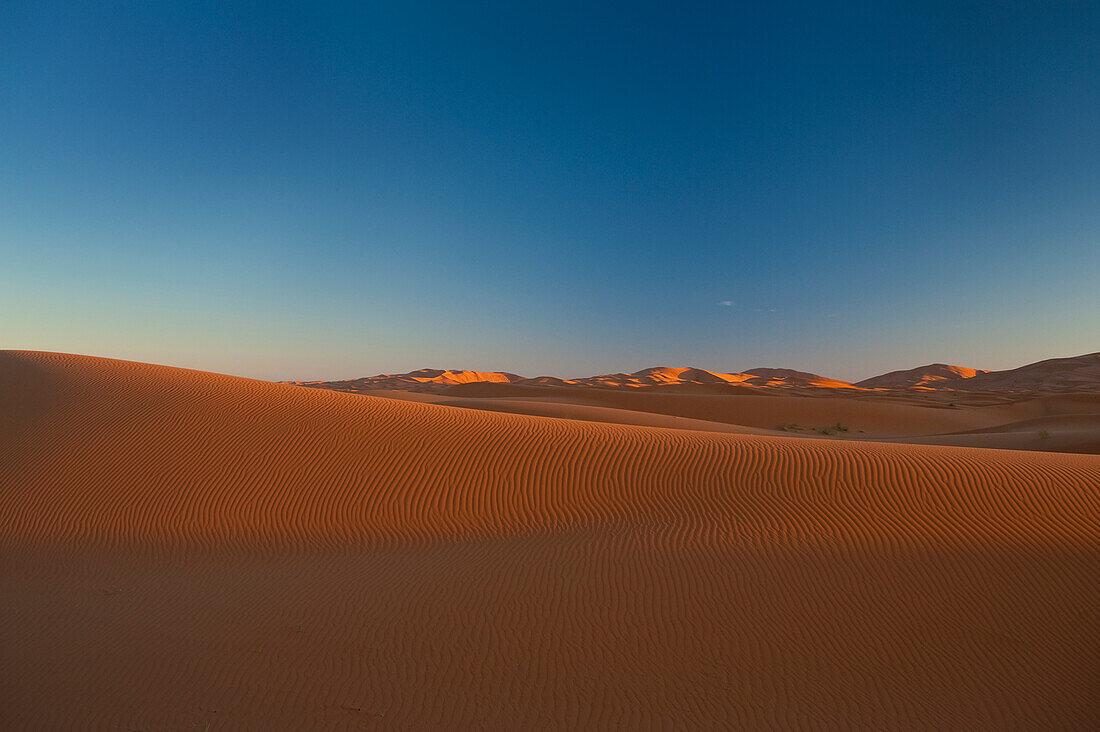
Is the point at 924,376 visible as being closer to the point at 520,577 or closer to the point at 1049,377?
the point at 1049,377

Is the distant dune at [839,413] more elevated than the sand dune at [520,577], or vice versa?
the distant dune at [839,413]

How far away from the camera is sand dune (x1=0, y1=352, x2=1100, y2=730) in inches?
145

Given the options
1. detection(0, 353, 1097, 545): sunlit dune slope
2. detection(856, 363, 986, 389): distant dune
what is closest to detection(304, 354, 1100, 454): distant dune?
detection(0, 353, 1097, 545): sunlit dune slope

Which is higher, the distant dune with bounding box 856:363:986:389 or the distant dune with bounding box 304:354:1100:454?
the distant dune with bounding box 856:363:986:389

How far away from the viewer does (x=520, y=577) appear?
5.47 meters

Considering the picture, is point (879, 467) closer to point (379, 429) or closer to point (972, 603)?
point (972, 603)

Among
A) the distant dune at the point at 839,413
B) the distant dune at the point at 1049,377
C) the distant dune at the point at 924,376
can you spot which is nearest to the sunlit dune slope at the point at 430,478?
the distant dune at the point at 839,413

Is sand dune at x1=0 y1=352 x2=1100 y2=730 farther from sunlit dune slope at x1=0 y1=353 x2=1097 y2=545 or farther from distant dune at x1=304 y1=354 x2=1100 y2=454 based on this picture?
distant dune at x1=304 y1=354 x2=1100 y2=454

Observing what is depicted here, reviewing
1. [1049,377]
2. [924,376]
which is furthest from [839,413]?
[924,376]

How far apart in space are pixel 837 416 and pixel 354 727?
107 ft

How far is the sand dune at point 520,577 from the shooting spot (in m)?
3.68

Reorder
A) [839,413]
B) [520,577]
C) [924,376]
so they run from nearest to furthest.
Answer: [520,577], [839,413], [924,376]

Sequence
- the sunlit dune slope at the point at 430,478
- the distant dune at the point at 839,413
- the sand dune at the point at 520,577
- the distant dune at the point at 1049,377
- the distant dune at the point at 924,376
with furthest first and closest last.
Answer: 1. the distant dune at the point at 924,376
2. the distant dune at the point at 1049,377
3. the distant dune at the point at 839,413
4. the sunlit dune slope at the point at 430,478
5. the sand dune at the point at 520,577

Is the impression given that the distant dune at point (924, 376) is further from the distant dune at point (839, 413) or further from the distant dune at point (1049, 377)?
Result: the distant dune at point (839, 413)
